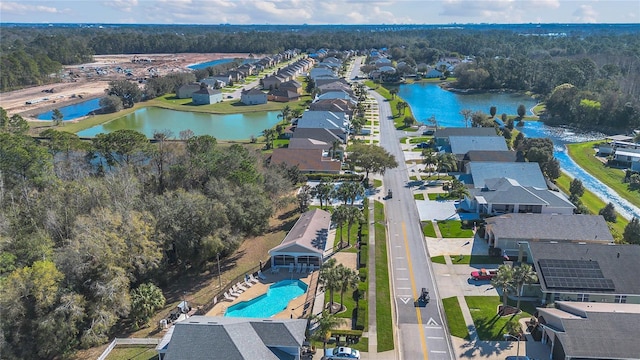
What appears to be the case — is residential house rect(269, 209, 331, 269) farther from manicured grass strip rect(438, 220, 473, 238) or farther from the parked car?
manicured grass strip rect(438, 220, 473, 238)

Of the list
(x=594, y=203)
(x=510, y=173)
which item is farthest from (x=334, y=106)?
(x=594, y=203)

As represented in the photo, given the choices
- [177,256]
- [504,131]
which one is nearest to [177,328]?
[177,256]

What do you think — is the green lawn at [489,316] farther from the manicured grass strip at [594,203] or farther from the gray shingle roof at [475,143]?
the gray shingle roof at [475,143]

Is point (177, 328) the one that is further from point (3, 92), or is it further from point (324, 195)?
point (3, 92)

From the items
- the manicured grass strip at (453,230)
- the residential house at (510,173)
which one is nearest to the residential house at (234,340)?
the manicured grass strip at (453,230)

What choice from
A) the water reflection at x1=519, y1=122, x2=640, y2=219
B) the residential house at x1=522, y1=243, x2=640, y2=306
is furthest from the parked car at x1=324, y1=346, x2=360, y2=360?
the water reflection at x1=519, y1=122, x2=640, y2=219
